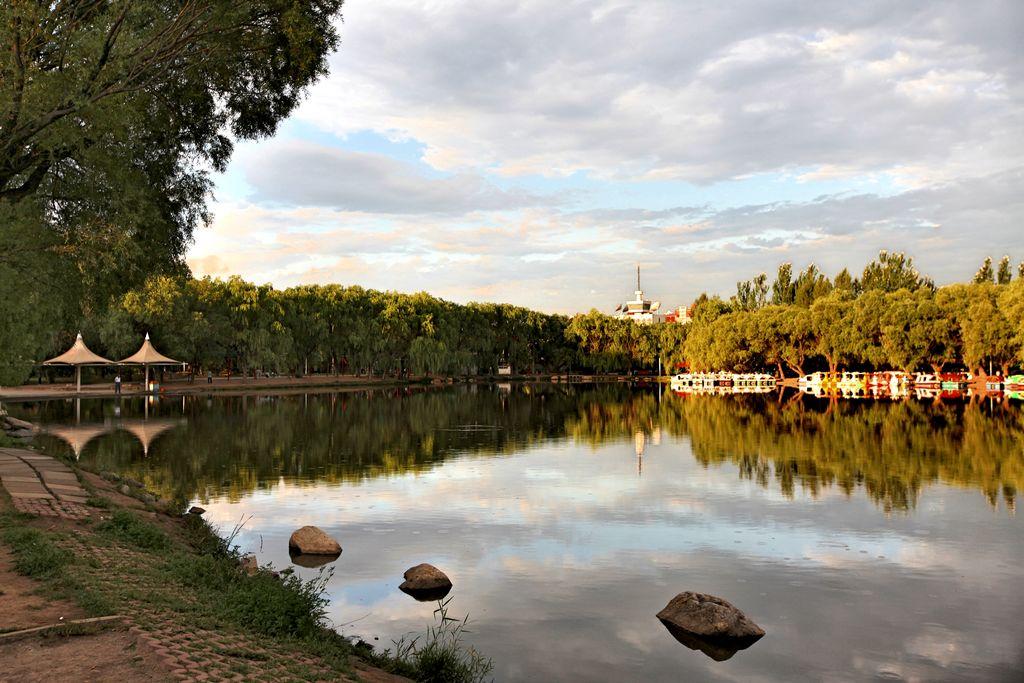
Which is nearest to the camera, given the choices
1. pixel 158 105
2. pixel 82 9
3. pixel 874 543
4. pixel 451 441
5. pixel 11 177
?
pixel 82 9

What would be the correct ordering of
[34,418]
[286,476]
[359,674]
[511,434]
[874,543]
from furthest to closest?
[34,418] < [511,434] < [286,476] < [874,543] < [359,674]

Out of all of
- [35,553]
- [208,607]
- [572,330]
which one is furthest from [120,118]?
[572,330]

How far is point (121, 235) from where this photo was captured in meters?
16.2

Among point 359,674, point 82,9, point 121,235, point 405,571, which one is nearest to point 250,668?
point 359,674

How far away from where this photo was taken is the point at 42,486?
1608 cm

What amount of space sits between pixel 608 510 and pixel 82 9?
15038 mm

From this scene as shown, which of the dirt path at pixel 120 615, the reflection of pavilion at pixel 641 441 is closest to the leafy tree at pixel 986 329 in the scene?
the reflection of pavilion at pixel 641 441

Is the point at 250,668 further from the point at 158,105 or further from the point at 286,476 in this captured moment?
the point at 286,476

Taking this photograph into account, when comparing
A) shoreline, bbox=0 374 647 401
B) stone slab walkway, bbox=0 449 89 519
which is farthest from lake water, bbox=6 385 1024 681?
shoreline, bbox=0 374 647 401

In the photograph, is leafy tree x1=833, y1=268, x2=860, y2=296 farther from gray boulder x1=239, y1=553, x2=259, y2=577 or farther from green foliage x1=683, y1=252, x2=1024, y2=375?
gray boulder x1=239, y1=553, x2=259, y2=577

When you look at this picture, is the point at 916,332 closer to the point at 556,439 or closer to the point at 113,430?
the point at 556,439

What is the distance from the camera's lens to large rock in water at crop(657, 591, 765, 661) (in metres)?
10.9

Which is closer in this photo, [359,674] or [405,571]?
[359,674]

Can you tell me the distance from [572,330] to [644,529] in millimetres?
115438
